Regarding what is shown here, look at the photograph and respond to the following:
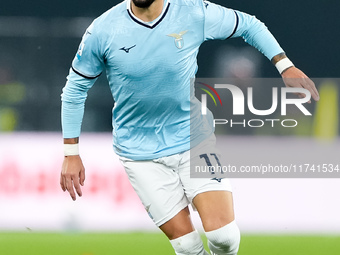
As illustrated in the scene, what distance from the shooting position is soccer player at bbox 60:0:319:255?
15.2ft

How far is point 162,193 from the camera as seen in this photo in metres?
4.75

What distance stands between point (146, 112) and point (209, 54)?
14.9 feet

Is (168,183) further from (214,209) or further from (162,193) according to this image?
(214,209)

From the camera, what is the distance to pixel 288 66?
4.74 metres

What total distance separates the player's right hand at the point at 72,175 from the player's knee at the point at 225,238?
83 centimetres

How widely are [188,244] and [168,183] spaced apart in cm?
38

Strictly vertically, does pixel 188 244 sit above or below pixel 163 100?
below

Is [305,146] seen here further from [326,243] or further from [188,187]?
[188,187]

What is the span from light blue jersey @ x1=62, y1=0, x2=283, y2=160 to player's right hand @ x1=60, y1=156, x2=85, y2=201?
0.16 meters

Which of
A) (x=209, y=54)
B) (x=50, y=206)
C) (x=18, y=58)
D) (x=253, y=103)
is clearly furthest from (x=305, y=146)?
(x=18, y=58)
